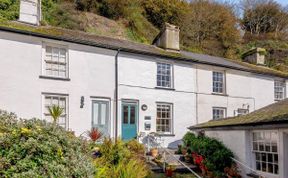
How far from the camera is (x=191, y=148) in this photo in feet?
48.5

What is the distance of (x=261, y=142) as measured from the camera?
11430 mm

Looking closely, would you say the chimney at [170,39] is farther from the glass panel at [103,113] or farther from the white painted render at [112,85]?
the glass panel at [103,113]

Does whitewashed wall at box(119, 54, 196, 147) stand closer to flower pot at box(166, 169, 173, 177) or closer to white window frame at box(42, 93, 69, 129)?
white window frame at box(42, 93, 69, 129)

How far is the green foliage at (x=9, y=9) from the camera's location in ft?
77.3

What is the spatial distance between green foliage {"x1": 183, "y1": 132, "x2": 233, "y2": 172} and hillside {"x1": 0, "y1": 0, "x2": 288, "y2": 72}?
57.2 ft

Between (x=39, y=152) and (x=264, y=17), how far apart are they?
145 feet

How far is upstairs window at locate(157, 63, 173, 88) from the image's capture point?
60.6ft

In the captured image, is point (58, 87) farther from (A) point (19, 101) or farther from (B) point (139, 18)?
(B) point (139, 18)

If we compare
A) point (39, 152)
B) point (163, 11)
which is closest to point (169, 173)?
point (39, 152)

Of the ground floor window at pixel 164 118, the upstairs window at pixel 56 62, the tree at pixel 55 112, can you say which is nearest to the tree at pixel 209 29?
the ground floor window at pixel 164 118

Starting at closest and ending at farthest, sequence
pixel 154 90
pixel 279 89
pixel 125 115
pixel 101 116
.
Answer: pixel 101 116 → pixel 125 115 → pixel 154 90 → pixel 279 89

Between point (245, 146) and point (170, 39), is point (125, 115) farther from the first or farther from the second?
point (245, 146)

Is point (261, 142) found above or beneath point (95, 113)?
beneath

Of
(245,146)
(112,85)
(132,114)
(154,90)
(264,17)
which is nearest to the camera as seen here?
(245,146)
